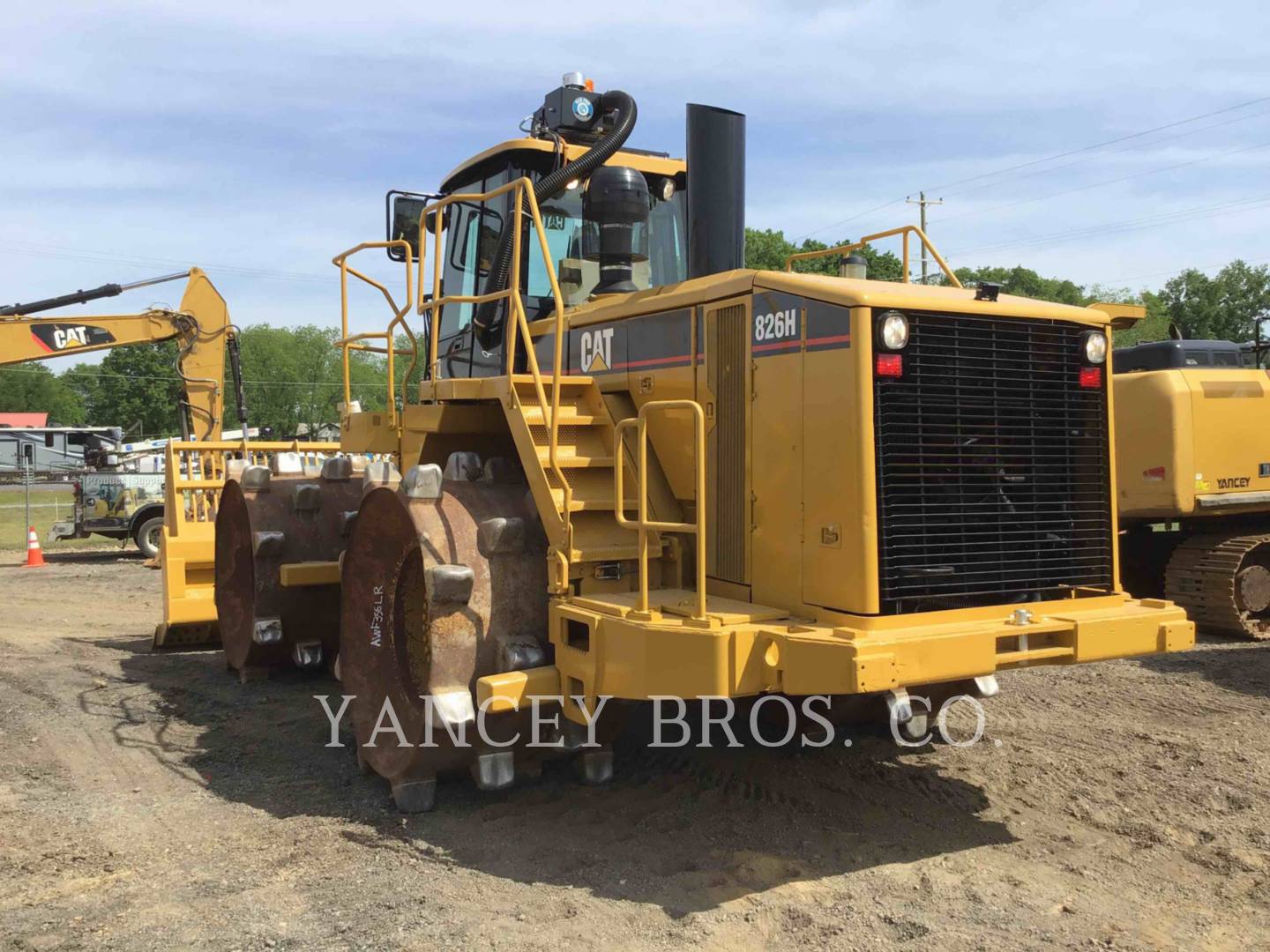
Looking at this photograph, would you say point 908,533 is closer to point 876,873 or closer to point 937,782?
point 876,873

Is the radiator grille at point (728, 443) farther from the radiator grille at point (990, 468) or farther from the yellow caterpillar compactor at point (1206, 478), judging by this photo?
the yellow caterpillar compactor at point (1206, 478)

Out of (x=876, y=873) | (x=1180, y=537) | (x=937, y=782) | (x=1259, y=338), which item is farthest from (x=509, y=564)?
(x=1259, y=338)

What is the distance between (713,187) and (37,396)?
97127 millimetres

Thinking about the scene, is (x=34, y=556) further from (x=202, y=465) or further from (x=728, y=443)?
(x=728, y=443)

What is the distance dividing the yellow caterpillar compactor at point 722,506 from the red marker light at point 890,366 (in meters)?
0.01

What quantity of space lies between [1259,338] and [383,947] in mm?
12178

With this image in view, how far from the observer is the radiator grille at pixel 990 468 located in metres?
4.45

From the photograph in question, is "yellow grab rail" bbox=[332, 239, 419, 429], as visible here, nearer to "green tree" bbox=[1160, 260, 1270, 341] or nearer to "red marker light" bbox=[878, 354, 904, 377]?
"red marker light" bbox=[878, 354, 904, 377]

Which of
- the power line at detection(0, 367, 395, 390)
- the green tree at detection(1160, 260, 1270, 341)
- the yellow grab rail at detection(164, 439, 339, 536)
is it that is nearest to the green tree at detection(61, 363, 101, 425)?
the power line at detection(0, 367, 395, 390)

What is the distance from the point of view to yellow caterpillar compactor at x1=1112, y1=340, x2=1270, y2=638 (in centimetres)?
1020

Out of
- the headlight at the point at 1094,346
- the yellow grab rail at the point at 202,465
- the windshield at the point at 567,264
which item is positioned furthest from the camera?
the yellow grab rail at the point at 202,465

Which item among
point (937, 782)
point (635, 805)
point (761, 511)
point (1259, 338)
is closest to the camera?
point (761, 511)

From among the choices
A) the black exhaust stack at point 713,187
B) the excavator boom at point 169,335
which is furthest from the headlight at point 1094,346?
the excavator boom at point 169,335

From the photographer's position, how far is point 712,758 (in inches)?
229
